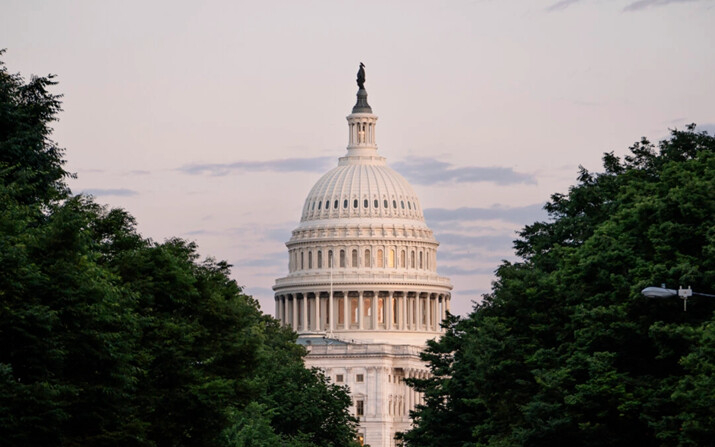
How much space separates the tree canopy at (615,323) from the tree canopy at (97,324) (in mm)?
11486

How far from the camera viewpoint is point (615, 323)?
241 ft

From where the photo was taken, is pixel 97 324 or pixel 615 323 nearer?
pixel 97 324

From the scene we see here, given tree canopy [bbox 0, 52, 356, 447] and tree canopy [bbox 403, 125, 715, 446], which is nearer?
tree canopy [bbox 0, 52, 356, 447]

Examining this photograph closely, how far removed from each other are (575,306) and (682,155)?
9495mm

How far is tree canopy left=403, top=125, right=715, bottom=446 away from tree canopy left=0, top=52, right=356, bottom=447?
1149cm

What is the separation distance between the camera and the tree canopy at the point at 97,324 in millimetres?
57656

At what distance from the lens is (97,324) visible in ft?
205

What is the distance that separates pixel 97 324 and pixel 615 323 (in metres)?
19.8

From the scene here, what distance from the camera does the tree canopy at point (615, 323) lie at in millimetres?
70062

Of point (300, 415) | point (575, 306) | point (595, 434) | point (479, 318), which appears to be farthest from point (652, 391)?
point (300, 415)

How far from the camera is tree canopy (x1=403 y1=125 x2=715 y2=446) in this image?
7006 centimetres

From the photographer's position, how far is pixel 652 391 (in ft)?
235

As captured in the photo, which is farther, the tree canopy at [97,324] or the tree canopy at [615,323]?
the tree canopy at [615,323]

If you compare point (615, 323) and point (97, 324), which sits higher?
point (615, 323)
